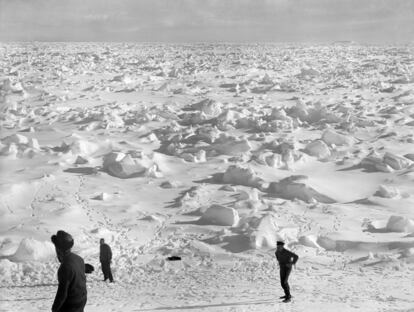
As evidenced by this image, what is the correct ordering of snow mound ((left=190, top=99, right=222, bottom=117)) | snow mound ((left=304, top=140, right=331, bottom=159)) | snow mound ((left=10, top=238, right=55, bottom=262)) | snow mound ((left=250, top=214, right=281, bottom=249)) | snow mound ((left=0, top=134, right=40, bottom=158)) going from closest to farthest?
snow mound ((left=10, top=238, right=55, bottom=262)) < snow mound ((left=250, top=214, right=281, bottom=249)) < snow mound ((left=304, top=140, right=331, bottom=159)) < snow mound ((left=0, top=134, right=40, bottom=158)) < snow mound ((left=190, top=99, right=222, bottom=117))

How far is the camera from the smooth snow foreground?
325 inches

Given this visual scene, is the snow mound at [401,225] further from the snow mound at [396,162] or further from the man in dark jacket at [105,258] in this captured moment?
the man in dark jacket at [105,258]

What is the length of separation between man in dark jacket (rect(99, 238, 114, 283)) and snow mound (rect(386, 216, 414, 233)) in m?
5.74

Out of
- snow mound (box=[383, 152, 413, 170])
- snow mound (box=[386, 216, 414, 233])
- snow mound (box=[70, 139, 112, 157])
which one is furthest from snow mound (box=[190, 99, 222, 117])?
snow mound (box=[386, 216, 414, 233])

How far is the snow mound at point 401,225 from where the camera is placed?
10.7 metres

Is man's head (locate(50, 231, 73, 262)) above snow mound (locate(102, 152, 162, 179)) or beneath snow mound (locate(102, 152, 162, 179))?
Answer: above

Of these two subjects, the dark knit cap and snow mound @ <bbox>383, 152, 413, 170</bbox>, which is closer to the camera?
the dark knit cap

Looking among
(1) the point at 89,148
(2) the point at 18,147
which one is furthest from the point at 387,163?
(2) the point at 18,147

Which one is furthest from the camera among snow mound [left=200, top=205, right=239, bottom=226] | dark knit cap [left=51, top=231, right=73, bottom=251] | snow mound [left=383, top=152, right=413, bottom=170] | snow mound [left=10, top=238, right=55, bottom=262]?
snow mound [left=383, top=152, right=413, bottom=170]

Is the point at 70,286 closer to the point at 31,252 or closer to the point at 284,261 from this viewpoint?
the point at 284,261

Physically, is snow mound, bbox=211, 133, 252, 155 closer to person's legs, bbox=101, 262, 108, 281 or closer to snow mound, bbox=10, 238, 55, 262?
snow mound, bbox=10, 238, 55, 262

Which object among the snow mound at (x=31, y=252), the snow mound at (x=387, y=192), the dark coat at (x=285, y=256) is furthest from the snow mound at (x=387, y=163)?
the snow mound at (x=31, y=252)

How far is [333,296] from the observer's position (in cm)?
776

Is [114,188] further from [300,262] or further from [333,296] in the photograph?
[333,296]
